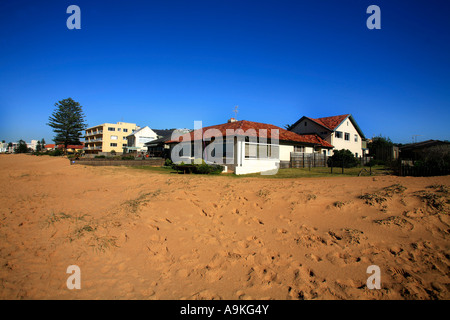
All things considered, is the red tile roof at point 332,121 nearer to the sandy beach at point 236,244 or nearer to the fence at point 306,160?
the fence at point 306,160

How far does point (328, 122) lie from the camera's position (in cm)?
3180

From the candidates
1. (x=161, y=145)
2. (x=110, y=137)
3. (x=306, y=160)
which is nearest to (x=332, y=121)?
(x=306, y=160)

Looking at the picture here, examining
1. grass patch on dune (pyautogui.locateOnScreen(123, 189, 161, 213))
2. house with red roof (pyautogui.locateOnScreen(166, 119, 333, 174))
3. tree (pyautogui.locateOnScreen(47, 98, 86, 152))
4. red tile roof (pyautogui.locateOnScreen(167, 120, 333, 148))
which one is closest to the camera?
grass patch on dune (pyautogui.locateOnScreen(123, 189, 161, 213))

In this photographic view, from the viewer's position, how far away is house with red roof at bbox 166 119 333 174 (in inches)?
685

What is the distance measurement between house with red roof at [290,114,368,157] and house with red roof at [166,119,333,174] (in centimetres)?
→ 609

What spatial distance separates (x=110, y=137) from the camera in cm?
6856

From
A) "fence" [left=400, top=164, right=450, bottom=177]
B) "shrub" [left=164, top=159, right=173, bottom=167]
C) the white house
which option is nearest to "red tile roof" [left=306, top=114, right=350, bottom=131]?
"fence" [left=400, top=164, right=450, bottom=177]

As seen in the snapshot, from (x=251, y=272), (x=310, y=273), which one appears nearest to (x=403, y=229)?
(x=310, y=273)

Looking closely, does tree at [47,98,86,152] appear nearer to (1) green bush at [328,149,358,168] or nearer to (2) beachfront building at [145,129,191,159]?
(2) beachfront building at [145,129,191,159]

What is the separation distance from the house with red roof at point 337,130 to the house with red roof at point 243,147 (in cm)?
609

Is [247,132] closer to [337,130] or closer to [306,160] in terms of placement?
[306,160]

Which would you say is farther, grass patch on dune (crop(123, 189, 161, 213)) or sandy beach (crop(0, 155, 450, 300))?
grass patch on dune (crop(123, 189, 161, 213))
